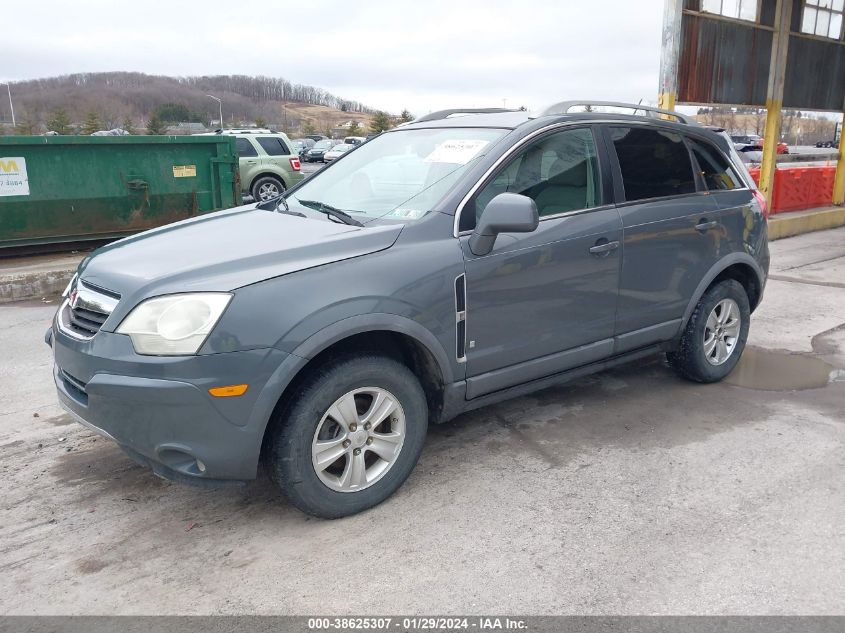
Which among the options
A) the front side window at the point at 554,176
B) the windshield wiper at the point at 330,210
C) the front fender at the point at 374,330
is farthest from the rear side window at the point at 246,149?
the front fender at the point at 374,330

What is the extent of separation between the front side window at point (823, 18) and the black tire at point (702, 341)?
10.2 metres

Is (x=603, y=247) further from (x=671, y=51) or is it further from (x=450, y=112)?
(x=671, y=51)

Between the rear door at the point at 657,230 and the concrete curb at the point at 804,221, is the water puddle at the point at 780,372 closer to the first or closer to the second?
the rear door at the point at 657,230

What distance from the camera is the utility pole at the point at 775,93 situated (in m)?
12.1

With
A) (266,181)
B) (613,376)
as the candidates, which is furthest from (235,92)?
(613,376)

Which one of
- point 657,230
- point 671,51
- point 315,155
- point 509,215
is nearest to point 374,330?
point 509,215

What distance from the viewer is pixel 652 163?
441cm

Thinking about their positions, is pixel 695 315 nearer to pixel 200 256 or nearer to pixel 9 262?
pixel 200 256

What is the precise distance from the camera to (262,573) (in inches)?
112

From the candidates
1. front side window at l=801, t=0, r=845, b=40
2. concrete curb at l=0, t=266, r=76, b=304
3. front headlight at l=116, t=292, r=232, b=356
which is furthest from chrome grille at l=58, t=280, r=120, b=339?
front side window at l=801, t=0, r=845, b=40

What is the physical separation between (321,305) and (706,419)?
8.83 feet

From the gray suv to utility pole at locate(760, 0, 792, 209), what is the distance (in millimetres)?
Result: 9054

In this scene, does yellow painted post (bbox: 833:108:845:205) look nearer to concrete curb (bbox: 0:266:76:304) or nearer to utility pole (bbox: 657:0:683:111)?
utility pole (bbox: 657:0:683:111)

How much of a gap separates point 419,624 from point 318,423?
0.91 metres
